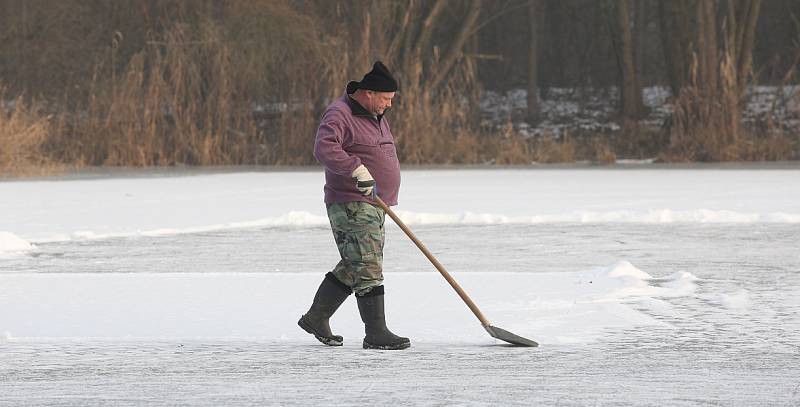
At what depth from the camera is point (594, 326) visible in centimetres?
877

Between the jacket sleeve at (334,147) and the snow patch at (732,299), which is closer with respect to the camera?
the jacket sleeve at (334,147)

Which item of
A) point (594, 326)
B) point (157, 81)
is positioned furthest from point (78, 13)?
point (594, 326)

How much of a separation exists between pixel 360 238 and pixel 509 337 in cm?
90

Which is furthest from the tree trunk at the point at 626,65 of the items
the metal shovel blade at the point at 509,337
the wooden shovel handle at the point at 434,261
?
the metal shovel blade at the point at 509,337

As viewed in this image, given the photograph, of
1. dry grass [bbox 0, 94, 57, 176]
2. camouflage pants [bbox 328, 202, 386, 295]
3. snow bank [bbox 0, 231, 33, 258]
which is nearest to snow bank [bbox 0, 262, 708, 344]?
camouflage pants [bbox 328, 202, 386, 295]

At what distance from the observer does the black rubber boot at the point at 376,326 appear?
7.99 metres

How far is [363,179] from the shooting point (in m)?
7.71

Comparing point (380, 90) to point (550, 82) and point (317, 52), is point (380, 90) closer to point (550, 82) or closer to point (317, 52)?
point (317, 52)

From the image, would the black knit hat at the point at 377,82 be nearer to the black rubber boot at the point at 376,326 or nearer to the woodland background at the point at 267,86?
the black rubber boot at the point at 376,326

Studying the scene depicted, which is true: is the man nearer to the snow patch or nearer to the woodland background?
the snow patch

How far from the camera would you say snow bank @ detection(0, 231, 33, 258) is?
504 inches

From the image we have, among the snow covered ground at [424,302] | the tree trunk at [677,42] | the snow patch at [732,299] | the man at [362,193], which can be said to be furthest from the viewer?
the tree trunk at [677,42]

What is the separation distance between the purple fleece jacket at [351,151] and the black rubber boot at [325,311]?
1.57 feet

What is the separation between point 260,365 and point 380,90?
58.6 inches
